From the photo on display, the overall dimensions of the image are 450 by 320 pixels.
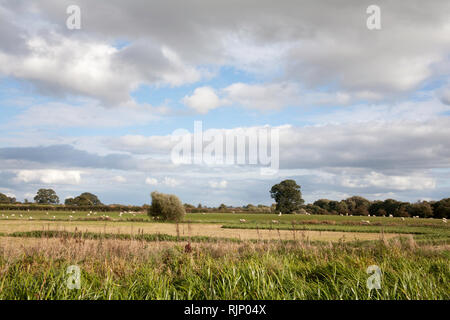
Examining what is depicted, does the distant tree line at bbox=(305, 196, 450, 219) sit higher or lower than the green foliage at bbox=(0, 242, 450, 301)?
lower

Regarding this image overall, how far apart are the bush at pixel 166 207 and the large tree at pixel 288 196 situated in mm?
58837

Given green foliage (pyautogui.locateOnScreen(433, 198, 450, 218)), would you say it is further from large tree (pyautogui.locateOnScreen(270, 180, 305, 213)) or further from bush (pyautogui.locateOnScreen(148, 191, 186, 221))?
bush (pyautogui.locateOnScreen(148, 191, 186, 221))

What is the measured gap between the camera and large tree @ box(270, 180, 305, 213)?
112 meters

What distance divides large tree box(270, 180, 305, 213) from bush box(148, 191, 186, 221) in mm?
58837

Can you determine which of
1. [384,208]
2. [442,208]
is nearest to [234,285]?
[442,208]

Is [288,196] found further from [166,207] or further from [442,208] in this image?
[166,207]

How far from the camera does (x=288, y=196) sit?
11369 centimetres

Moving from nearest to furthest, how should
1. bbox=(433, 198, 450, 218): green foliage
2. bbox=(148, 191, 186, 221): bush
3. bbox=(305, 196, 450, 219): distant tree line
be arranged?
bbox=(148, 191, 186, 221): bush < bbox=(433, 198, 450, 218): green foliage < bbox=(305, 196, 450, 219): distant tree line

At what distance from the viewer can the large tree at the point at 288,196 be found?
11162 cm

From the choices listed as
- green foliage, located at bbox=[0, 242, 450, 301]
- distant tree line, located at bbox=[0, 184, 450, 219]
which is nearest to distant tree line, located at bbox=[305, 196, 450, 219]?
distant tree line, located at bbox=[0, 184, 450, 219]

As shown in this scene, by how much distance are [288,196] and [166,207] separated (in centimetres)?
6478

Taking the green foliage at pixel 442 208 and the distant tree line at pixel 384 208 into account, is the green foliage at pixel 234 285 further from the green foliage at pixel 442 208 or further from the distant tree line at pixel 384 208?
the distant tree line at pixel 384 208

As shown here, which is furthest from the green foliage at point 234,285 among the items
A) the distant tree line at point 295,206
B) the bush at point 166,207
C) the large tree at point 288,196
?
the large tree at point 288,196
